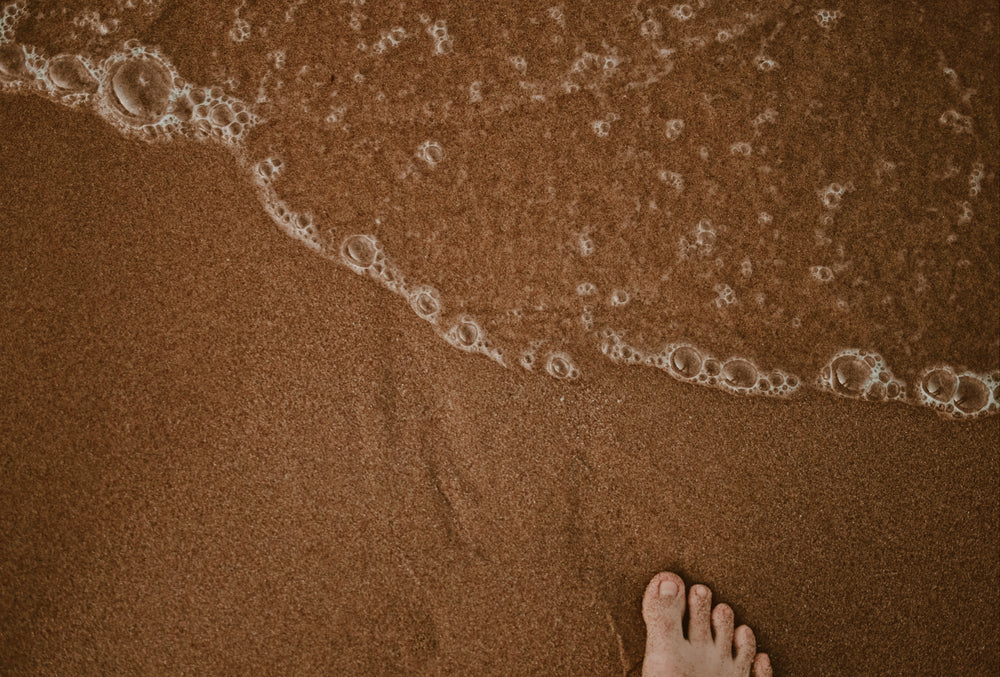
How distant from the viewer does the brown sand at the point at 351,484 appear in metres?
1.74

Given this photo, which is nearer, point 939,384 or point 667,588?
point 667,588

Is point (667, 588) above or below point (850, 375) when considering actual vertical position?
below

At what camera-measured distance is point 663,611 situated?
1.77 m

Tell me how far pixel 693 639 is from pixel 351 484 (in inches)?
42.6

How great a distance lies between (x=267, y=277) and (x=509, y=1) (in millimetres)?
1101

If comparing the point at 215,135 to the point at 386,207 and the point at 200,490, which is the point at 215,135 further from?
the point at 200,490

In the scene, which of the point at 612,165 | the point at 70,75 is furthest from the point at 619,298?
the point at 70,75

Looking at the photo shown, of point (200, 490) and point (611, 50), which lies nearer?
point (200, 490)

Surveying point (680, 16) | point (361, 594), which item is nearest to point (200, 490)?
point (361, 594)

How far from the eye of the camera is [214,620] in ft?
5.69

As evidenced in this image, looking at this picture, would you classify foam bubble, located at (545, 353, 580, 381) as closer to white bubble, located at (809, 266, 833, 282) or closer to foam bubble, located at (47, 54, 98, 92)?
white bubble, located at (809, 266, 833, 282)

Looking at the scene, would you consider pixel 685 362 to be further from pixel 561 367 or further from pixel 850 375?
pixel 850 375

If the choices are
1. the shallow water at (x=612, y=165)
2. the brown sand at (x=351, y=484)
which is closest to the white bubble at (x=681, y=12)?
the shallow water at (x=612, y=165)

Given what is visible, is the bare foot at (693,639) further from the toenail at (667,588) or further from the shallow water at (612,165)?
the shallow water at (612,165)
